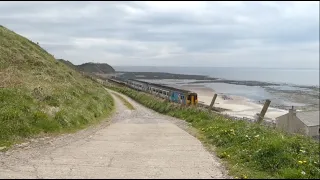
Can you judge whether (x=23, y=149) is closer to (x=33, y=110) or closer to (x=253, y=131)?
(x=33, y=110)

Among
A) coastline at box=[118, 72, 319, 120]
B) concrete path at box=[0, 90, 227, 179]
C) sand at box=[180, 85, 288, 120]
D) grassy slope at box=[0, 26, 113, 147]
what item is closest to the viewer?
concrete path at box=[0, 90, 227, 179]

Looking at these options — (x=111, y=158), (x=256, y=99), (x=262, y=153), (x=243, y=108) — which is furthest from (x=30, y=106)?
(x=256, y=99)

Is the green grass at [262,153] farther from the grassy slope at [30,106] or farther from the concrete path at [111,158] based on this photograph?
the grassy slope at [30,106]

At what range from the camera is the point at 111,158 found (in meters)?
9.87

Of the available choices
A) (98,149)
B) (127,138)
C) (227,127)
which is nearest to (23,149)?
(98,149)

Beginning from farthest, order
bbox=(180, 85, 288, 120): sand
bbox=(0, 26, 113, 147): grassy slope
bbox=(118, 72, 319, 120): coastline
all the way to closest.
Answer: bbox=(118, 72, 319, 120): coastline → bbox=(180, 85, 288, 120): sand → bbox=(0, 26, 113, 147): grassy slope

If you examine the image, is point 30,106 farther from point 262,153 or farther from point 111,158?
point 262,153

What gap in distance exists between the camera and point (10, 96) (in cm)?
1622

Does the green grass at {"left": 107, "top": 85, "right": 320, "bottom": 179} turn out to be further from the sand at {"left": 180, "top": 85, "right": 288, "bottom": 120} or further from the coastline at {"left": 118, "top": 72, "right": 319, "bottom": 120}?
the coastline at {"left": 118, "top": 72, "right": 319, "bottom": 120}

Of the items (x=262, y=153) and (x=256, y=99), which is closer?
(x=262, y=153)

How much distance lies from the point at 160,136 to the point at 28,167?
631cm

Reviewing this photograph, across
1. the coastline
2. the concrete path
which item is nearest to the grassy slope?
the concrete path

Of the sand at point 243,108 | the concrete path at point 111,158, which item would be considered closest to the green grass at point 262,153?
the concrete path at point 111,158

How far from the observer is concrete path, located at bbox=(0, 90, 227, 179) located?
8.27 m
